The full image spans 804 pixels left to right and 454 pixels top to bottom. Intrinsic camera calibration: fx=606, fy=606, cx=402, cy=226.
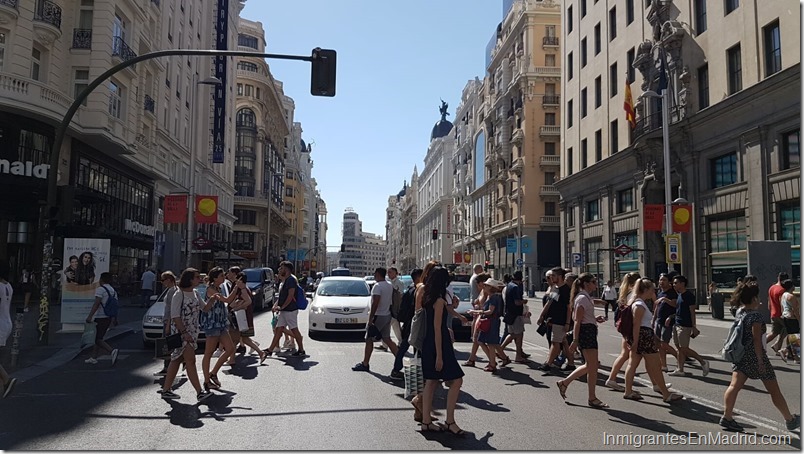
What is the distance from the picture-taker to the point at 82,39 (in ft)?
86.1

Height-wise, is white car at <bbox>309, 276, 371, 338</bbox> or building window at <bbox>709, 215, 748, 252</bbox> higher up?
building window at <bbox>709, 215, 748, 252</bbox>

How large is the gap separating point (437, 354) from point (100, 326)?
7.70 metres

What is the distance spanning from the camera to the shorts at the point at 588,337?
796cm

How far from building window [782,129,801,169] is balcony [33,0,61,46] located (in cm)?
2904

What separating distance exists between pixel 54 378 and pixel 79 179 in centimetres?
1913

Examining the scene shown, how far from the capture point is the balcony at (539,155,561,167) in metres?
58.9

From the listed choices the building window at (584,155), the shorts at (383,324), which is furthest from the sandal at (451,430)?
the building window at (584,155)

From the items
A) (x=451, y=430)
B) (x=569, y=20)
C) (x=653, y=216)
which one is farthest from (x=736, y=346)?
(x=569, y=20)

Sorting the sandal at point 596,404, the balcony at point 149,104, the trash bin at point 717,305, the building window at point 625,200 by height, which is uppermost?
the balcony at point 149,104

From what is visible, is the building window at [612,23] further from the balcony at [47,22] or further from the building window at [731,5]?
the balcony at [47,22]

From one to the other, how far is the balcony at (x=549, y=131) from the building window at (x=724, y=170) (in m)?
30.6

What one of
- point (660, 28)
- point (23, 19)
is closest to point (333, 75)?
point (23, 19)

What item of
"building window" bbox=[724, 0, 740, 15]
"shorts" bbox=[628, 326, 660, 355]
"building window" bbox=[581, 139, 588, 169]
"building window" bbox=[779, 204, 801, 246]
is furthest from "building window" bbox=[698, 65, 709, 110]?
"shorts" bbox=[628, 326, 660, 355]

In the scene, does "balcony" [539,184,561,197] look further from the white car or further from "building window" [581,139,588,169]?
the white car
